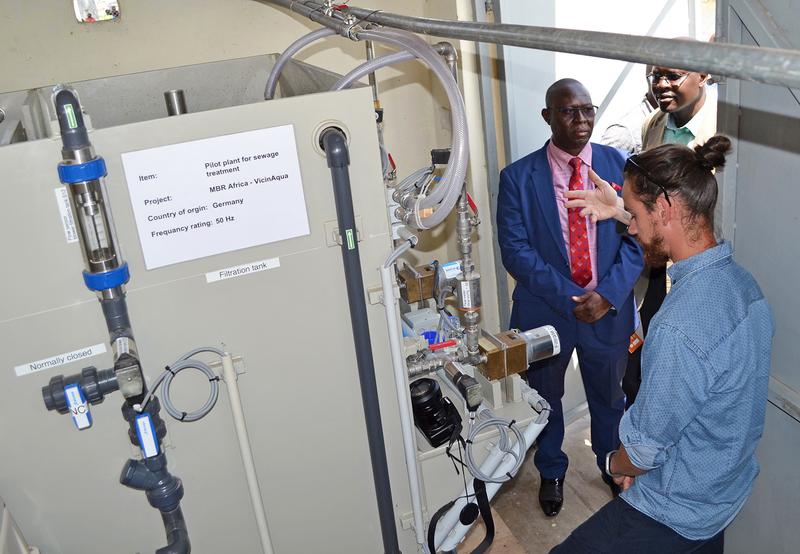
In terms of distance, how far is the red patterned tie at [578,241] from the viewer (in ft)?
7.96

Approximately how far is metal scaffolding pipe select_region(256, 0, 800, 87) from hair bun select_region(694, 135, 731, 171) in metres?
0.45

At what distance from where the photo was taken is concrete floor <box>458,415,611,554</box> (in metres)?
2.46

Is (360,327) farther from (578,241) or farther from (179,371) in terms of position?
(578,241)

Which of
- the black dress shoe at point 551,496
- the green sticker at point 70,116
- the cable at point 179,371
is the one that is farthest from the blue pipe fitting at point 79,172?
the black dress shoe at point 551,496

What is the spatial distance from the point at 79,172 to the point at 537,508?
2.07 m

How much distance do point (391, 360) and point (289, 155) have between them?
0.60m

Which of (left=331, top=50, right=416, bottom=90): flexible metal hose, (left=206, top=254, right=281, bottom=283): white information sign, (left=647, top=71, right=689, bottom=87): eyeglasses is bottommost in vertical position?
(left=206, top=254, right=281, bottom=283): white information sign

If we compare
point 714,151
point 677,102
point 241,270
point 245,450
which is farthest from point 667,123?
point 245,450

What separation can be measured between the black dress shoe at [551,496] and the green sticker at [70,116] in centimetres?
209

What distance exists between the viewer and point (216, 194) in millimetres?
1574

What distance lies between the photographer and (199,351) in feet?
5.36

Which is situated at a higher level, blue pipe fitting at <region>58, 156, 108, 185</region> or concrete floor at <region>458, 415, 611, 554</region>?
blue pipe fitting at <region>58, 156, 108, 185</region>

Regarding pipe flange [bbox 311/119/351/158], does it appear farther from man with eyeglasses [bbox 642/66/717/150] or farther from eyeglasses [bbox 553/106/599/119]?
man with eyeglasses [bbox 642/66/717/150]

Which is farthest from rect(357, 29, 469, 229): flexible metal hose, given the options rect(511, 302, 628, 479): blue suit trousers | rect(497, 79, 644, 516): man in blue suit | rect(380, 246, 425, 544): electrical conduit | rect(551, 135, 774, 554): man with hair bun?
rect(511, 302, 628, 479): blue suit trousers
